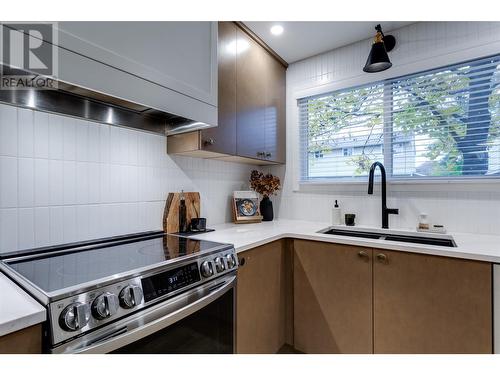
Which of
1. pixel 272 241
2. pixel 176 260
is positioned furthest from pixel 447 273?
pixel 176 260

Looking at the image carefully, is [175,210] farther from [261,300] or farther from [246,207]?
[261,300]

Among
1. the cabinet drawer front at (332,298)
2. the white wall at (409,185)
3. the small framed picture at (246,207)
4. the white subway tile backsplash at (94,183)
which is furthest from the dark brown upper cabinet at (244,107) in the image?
the cabinet drawer front at (332,298)

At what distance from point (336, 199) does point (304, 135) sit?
25.2 inches

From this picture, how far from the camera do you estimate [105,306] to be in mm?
796

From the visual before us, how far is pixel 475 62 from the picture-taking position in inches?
68.0

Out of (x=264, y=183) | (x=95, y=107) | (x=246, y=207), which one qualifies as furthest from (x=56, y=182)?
(x=264, y=183)

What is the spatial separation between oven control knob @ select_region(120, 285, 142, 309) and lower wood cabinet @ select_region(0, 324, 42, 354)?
0.21 meters

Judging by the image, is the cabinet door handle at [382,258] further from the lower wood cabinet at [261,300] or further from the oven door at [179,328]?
the oven door at [179,328]

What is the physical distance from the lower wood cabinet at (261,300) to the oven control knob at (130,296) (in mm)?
613

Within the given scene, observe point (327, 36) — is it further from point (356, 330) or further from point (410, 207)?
point (356, 330)

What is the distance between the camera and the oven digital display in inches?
36.7

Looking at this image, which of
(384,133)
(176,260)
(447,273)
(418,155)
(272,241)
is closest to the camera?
(176,260)

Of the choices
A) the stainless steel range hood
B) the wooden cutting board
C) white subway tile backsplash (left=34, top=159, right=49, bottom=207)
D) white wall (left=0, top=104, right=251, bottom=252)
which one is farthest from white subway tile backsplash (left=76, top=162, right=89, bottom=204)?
the wooden cutting board

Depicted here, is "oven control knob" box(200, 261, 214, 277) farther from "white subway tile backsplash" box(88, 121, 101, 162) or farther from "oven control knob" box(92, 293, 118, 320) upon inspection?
"white subway tile backsplash" box(88, 121, 101, 162)
